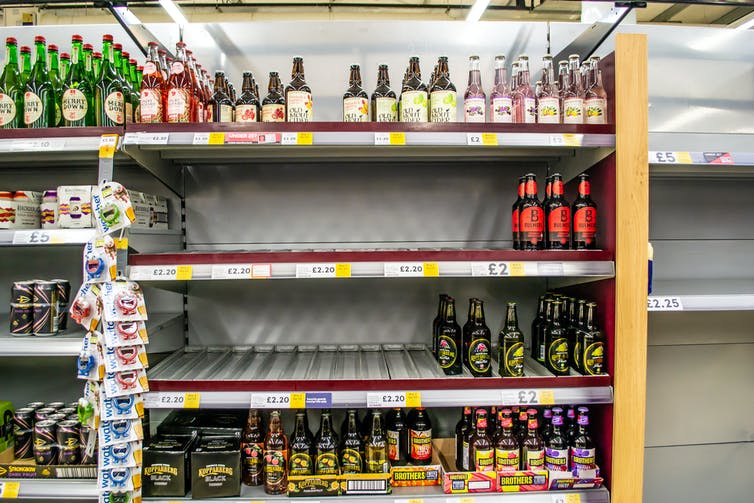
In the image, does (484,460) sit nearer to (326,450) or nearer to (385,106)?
(326,450)

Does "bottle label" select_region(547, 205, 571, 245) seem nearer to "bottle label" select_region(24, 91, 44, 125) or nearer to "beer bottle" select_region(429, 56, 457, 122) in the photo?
"beer bottle" select_region(429, 56, 457, 122)

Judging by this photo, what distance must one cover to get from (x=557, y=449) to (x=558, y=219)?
92 cm

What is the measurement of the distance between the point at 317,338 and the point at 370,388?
0.67m

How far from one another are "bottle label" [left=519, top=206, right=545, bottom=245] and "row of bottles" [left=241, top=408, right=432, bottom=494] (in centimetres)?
88

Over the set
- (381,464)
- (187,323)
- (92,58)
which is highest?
(92,58)

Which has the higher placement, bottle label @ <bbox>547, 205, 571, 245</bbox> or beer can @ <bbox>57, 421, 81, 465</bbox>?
bottle label @ <bbox>547, 205, 571, 245</bbox>

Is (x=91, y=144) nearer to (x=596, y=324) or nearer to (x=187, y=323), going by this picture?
(x=187, y=323)

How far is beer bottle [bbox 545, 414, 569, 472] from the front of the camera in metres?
1.85

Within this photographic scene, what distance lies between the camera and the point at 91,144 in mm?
1812

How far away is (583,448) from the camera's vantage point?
1.86 metres

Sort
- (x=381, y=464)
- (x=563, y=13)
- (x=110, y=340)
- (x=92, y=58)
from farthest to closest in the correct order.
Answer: (x=563, y=13) < (x=92, y=58) < (x=381, y=464) < (x=110, y=340)

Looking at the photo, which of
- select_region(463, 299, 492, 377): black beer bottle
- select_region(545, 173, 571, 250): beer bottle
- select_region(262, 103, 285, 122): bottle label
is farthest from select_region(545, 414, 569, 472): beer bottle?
select_region(262, 103, 285, 122): bottle label

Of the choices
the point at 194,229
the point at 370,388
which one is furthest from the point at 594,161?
the point at 194,229

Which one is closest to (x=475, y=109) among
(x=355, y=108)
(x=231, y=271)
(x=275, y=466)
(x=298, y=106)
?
(x=355, y=108)
